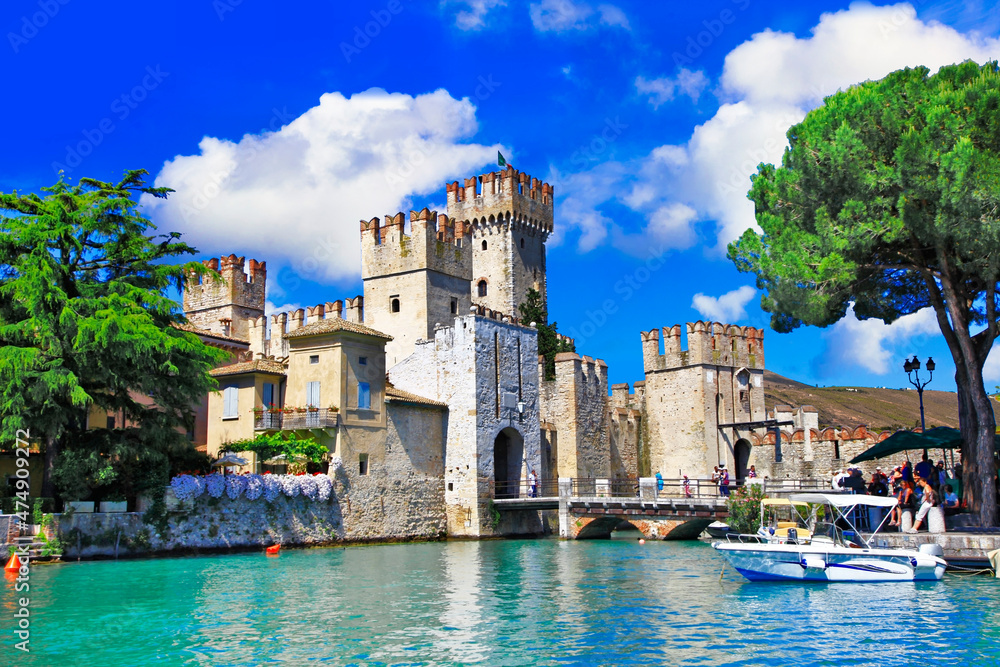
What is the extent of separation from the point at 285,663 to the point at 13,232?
17.0 m

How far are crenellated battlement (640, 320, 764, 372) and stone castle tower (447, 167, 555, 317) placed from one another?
1172 cm

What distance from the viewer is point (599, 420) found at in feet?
134

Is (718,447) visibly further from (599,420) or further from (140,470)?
(140,470)

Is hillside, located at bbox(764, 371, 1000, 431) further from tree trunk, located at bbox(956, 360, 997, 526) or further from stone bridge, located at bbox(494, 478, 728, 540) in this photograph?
tree trunk, located at bbox(956, 360, 997, 526)

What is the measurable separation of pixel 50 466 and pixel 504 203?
33.0 meters

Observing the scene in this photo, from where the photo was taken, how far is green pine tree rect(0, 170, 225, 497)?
76.0 feet

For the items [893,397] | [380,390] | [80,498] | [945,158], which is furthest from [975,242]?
[893,397]

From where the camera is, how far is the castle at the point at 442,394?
3155 centimetres

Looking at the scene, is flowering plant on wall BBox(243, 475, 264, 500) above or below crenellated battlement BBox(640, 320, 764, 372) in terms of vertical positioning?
below

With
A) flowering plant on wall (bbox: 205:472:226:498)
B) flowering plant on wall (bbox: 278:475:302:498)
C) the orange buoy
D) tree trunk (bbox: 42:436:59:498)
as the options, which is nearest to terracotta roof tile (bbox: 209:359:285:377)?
flowering plant on wall (bbox: 278:475:302:498)

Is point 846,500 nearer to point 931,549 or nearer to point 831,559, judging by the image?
point 831,559

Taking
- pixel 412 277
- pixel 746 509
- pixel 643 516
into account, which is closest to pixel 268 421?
pixel 412 277

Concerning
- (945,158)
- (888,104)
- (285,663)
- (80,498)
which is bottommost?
(285,663)

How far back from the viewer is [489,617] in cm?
1502
